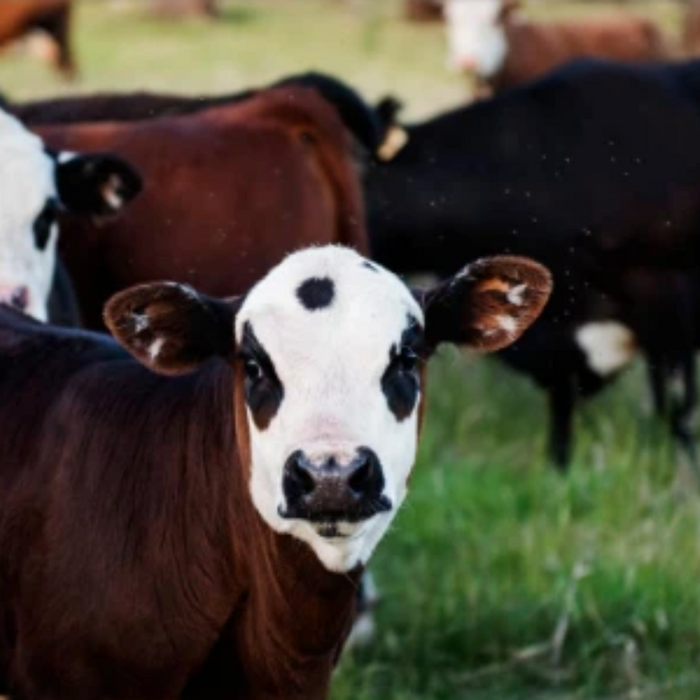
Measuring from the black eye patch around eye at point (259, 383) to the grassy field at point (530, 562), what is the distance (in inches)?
71.4

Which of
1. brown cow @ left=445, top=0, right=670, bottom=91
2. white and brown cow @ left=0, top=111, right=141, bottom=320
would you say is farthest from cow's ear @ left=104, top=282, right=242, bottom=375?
brown cow @ left=445, top=0, right=670, bottom=91

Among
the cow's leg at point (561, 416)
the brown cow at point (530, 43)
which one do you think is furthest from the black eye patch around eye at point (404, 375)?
the brown cow at point (530, 43)

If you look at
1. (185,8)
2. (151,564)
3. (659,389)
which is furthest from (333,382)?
(185,8)

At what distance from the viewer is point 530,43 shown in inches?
687

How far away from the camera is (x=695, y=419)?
856 centimetres

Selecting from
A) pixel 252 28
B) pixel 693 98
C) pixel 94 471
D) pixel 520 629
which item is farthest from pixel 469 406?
pixel 252 28

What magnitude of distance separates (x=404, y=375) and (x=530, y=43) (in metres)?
13.6

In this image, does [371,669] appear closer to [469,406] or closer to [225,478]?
Result: [225,478]

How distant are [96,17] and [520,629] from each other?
23852 millimetres

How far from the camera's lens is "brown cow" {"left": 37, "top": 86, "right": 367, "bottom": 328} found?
Answer: 693 cm

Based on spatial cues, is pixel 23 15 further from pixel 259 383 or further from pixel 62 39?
pixel 259 383

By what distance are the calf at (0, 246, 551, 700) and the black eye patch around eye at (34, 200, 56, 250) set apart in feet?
5.38

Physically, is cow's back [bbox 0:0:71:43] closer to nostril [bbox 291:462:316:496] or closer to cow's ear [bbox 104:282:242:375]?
cow's ear [bbox 104:282:242:375]

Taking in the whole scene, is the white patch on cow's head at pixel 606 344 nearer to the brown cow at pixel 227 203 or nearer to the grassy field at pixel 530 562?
the grassy field at pixel 530 562
